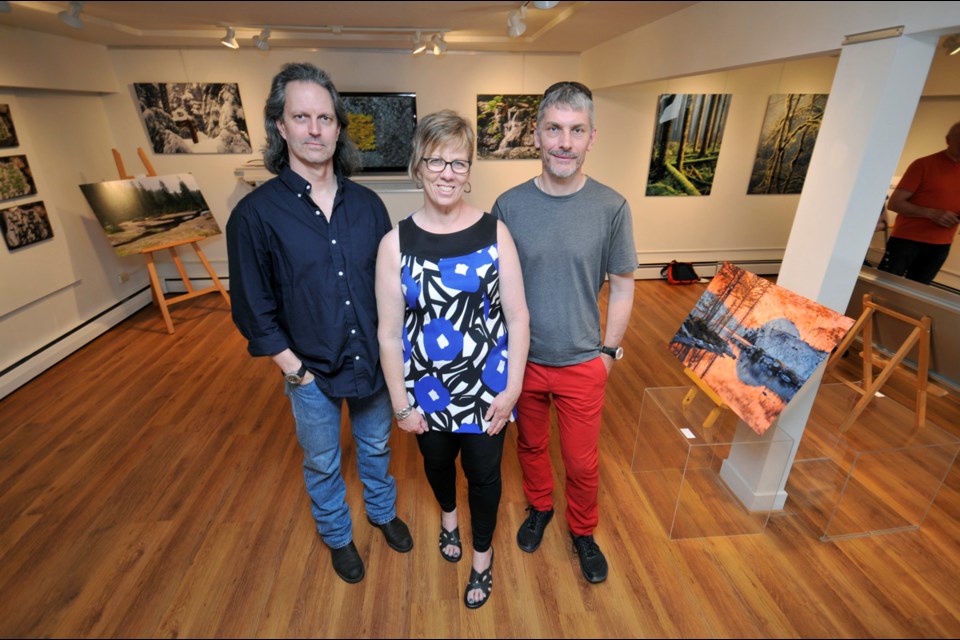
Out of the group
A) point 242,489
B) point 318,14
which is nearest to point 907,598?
point 242,489

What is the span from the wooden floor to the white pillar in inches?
30.2

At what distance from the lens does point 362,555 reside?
6.28 ft

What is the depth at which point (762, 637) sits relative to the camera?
1.57 m

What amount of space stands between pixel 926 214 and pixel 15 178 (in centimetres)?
617

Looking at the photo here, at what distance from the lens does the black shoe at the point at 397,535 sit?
1910 mm

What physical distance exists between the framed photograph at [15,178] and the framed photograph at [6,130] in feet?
0.31

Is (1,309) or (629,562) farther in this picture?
(1,309)

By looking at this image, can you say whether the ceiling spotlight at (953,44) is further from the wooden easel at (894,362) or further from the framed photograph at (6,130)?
the framed photograph at (6,130)

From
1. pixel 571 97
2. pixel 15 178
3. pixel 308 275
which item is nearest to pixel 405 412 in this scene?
pixel 308 275

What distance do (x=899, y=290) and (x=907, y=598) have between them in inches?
78.3

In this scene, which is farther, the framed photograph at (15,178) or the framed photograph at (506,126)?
the framed photograph at (506,126)

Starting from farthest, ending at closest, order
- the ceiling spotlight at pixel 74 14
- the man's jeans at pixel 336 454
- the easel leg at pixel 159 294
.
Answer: the easel leg at pixel 159 294 < the ceiling spotlight at pixel 74 14 < the man's jeans at pixel 336 454

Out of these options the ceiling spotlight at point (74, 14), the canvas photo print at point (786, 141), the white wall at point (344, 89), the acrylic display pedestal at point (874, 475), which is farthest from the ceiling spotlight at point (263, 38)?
the canvas photo print at point (786, 141)

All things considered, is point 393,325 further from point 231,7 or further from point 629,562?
point 231,7
